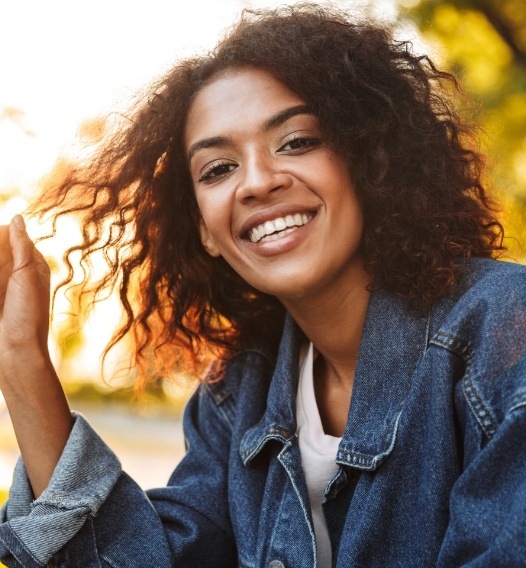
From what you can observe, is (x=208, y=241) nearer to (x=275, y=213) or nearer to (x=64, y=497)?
(x=275, y=213)

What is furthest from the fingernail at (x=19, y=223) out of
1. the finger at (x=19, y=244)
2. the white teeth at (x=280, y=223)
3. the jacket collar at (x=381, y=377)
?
the jacket collar at (x=381, y=377)

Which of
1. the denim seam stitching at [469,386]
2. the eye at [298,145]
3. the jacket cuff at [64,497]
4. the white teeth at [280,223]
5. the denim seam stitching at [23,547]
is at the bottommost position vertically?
the denim seam stitching at [23,547]

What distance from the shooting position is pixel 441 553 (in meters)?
1.79

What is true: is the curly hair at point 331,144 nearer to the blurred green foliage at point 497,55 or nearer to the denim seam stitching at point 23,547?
the denim seam stitching at point 23,547

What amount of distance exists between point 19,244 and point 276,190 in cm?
82

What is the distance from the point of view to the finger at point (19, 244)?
2.43 meters

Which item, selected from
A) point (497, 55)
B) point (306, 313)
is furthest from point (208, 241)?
point (497, 55)

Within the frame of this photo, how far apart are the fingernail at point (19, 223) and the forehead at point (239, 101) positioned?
1.96 feet

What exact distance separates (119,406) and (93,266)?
1204 centimetres

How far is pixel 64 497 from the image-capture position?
7.34ft

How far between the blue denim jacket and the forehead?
0.64m

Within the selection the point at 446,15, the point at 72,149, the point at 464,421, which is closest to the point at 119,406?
the point at 446,15

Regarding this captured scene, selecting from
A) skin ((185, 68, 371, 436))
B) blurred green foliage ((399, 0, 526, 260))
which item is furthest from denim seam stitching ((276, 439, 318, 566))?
blurred green foliage ((399, 0, 526, 260))

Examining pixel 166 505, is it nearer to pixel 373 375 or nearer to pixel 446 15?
pixel 373 375
